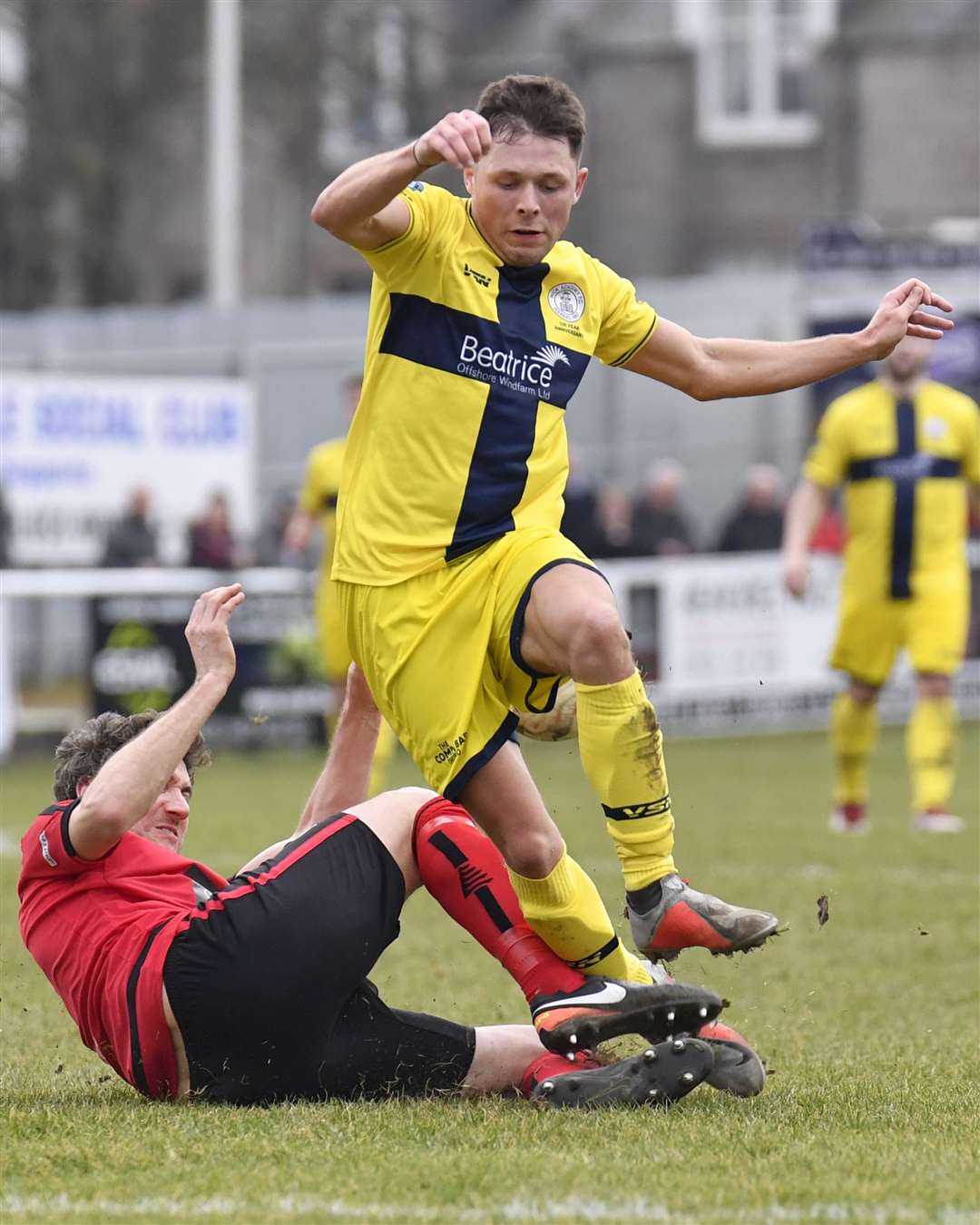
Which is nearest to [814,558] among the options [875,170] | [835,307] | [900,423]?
[835,307]

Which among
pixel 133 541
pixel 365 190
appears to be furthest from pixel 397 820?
pixel 133 541

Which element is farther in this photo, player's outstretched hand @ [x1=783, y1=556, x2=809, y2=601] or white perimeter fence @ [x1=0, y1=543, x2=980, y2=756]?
Result: white perimeter fence @ [x1=0, y1=543, x2=980, y2=756]

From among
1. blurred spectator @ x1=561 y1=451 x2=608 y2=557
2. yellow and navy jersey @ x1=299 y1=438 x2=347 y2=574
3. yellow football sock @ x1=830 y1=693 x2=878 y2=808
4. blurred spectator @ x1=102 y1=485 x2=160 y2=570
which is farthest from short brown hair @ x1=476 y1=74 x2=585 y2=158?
blurred spectator @ x1=102 y1=485 x2=160 y2=570

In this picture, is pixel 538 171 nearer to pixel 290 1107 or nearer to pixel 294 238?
pixel 290 1107

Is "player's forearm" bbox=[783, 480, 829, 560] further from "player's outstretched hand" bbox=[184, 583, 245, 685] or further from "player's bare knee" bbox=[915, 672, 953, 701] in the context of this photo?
"player's outstretched hand" bbox=[184, 583, 245, 685]

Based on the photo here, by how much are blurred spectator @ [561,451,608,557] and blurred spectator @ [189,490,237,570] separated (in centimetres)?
268

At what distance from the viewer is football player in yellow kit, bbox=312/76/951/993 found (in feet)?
16.7

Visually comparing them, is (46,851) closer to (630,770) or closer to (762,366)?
(630,770)

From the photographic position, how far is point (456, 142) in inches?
185

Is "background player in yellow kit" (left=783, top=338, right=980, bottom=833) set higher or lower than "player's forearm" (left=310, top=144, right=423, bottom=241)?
lower

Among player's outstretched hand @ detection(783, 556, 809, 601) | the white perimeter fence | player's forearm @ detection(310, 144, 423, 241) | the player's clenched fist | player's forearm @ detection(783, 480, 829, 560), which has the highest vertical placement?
the player's clenched fist

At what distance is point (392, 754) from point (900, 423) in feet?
21.1

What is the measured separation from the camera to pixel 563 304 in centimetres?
543

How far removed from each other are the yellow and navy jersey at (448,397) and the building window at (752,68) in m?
29.2
